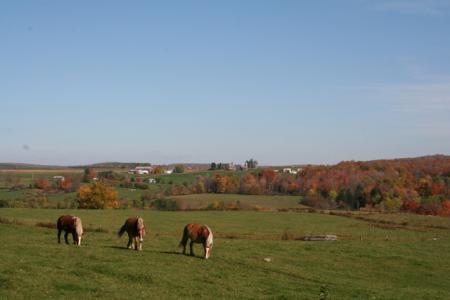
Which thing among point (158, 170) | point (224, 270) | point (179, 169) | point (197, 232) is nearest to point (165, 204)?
point (197, 232)

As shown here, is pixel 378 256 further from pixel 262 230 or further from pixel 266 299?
pixel 262 230

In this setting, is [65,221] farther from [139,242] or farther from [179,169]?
[179,169]

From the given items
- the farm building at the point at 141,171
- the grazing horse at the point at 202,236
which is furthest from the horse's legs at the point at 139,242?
the farm building at the point at 141,171

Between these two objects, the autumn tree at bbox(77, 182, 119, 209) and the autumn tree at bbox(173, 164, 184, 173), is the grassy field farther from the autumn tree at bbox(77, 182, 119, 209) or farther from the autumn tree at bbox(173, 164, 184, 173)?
the autumn tree at bbox(173, 164, 184, 173)

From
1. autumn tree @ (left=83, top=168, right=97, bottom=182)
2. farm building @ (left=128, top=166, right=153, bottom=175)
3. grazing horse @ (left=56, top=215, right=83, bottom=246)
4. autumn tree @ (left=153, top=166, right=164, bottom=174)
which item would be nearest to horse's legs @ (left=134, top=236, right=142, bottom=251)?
grazing horse @ (left=56, top=215, right=83, bottom=246)

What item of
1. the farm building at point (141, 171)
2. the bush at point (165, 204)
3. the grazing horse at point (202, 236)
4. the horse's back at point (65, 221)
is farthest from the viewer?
the farm building at point (141, 171)

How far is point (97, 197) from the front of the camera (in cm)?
9281

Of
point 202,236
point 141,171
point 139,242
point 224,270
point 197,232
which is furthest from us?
point 141,171

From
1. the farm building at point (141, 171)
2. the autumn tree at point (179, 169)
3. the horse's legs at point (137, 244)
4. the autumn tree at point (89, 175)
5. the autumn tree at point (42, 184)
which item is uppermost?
the autumn tree at point (179, 169)

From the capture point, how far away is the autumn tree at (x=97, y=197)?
301 feet

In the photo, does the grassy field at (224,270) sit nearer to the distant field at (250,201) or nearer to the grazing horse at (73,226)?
the grazing horse at (73,226)

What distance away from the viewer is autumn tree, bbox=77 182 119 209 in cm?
9188

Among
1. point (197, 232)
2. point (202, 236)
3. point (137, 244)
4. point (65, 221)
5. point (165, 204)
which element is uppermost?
point (65, 221)

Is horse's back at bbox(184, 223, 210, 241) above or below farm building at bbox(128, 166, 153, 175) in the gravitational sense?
below
